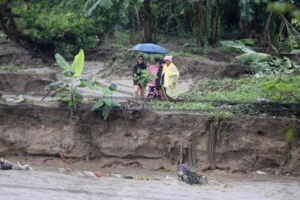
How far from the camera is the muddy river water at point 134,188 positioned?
8.65 m

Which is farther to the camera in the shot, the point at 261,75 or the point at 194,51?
the point at 194,51

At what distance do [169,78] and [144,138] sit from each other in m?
1.79

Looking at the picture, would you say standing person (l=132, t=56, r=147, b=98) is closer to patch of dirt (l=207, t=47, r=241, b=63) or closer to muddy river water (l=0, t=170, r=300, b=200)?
muddy river water (l=0, t=170, r=300, b=200)

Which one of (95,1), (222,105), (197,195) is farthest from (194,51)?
(197,195)

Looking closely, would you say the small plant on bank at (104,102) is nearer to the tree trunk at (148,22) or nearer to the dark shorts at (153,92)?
the dark shorts at (153,92)

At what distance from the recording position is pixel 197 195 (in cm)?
891

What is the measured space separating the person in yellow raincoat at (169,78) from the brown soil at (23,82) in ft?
18.8

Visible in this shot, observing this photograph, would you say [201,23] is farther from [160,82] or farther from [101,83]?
[160,82]

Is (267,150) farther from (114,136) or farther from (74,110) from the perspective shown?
(74,110)

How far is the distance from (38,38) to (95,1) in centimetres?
398

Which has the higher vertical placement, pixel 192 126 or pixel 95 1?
pixel 95 1

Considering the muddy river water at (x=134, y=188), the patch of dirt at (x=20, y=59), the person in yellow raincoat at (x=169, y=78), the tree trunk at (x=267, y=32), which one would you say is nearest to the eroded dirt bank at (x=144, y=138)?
the muddy river water at (x=134, y=188)

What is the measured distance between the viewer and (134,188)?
9422mm

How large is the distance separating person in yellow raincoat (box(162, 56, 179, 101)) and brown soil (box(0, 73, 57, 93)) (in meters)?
5.72
